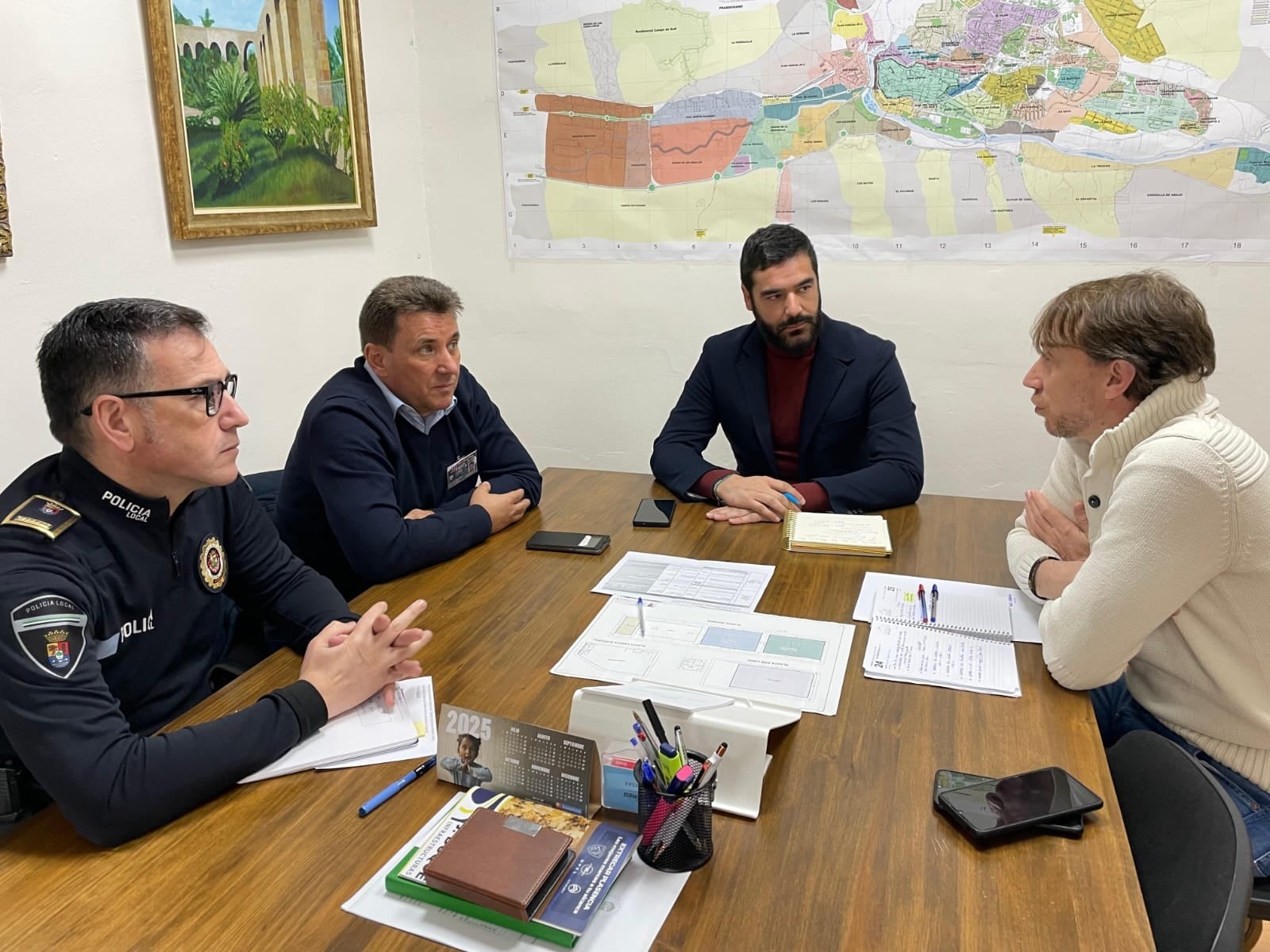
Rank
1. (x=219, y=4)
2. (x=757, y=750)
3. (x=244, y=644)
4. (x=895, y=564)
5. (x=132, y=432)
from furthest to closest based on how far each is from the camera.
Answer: (x=219, y=4), (x=895, y=564), (x=244, y=644), (x=132, y=432), (x=757, y=750)

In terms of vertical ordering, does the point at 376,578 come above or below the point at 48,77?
below

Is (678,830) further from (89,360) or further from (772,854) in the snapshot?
(89,360)

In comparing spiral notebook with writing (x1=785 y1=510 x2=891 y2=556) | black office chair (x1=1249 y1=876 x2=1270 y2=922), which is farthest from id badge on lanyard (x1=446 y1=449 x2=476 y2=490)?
black office chair (x1=1249 y1=876 x2=1270 y2=922)

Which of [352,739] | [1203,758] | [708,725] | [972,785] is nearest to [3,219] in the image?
[352,739]

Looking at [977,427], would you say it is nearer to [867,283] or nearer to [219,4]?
[867,283]

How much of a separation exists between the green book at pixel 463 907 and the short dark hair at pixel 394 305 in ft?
4.52

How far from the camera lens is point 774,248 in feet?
8.29

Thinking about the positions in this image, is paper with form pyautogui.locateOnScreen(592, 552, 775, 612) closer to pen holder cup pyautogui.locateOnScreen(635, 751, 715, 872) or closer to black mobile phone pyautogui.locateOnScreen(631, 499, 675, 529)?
black mobile phone pyautogui.locateOnScreen(631, 499, 675, 529)

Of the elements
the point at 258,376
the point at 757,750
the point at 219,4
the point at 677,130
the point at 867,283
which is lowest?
the point at 757,750

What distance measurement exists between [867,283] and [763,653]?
1.89 meters

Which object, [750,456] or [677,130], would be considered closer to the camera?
[750,456]

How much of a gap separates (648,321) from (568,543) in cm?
153

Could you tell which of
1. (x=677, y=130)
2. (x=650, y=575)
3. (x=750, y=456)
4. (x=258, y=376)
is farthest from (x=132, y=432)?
(x=677, y=130)

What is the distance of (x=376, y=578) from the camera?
1871mm
